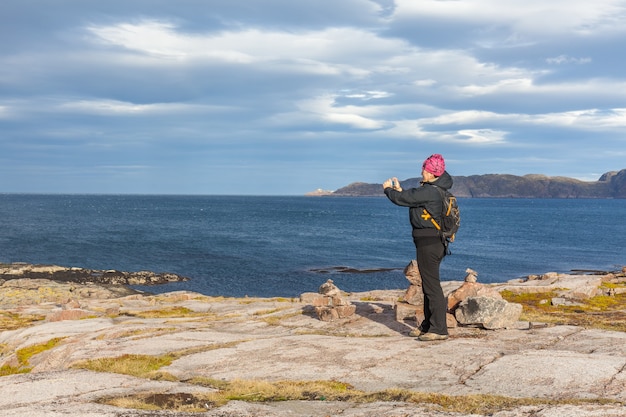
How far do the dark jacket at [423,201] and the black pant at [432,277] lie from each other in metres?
0.28

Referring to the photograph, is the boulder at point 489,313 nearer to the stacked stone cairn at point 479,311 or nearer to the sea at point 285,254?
the stacked stone cairn at point 479,311

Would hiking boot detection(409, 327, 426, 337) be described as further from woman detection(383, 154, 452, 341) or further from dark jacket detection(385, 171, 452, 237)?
dark jacket detection(385, 171, 452, 237)

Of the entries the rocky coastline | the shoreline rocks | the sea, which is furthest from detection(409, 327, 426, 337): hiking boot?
the shoreline rocks

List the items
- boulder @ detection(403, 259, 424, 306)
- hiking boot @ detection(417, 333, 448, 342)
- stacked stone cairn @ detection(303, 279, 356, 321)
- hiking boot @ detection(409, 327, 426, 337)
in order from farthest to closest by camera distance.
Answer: stacked stone cairn @ detection(303, 279, 356, 321)
boulder @ detection(403, 259, 424, 306)
hiking boot @ detection(409, 327, 426, 337)
hiking boot @ detection(417, 333, 448, 342)

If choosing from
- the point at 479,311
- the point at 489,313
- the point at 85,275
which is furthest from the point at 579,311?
the point at 85,275

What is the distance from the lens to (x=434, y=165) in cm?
1491

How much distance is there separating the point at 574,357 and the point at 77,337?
56.5 ft

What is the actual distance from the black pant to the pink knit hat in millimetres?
1793

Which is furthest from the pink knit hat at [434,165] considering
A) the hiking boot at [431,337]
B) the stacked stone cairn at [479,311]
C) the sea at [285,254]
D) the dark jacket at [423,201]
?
the sea at [285,254]

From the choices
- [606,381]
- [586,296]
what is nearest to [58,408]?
[606,381]

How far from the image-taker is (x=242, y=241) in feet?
406

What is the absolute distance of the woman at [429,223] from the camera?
1450 centimetres

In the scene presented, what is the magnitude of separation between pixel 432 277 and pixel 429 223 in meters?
1.53

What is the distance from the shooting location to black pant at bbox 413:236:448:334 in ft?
48.6
